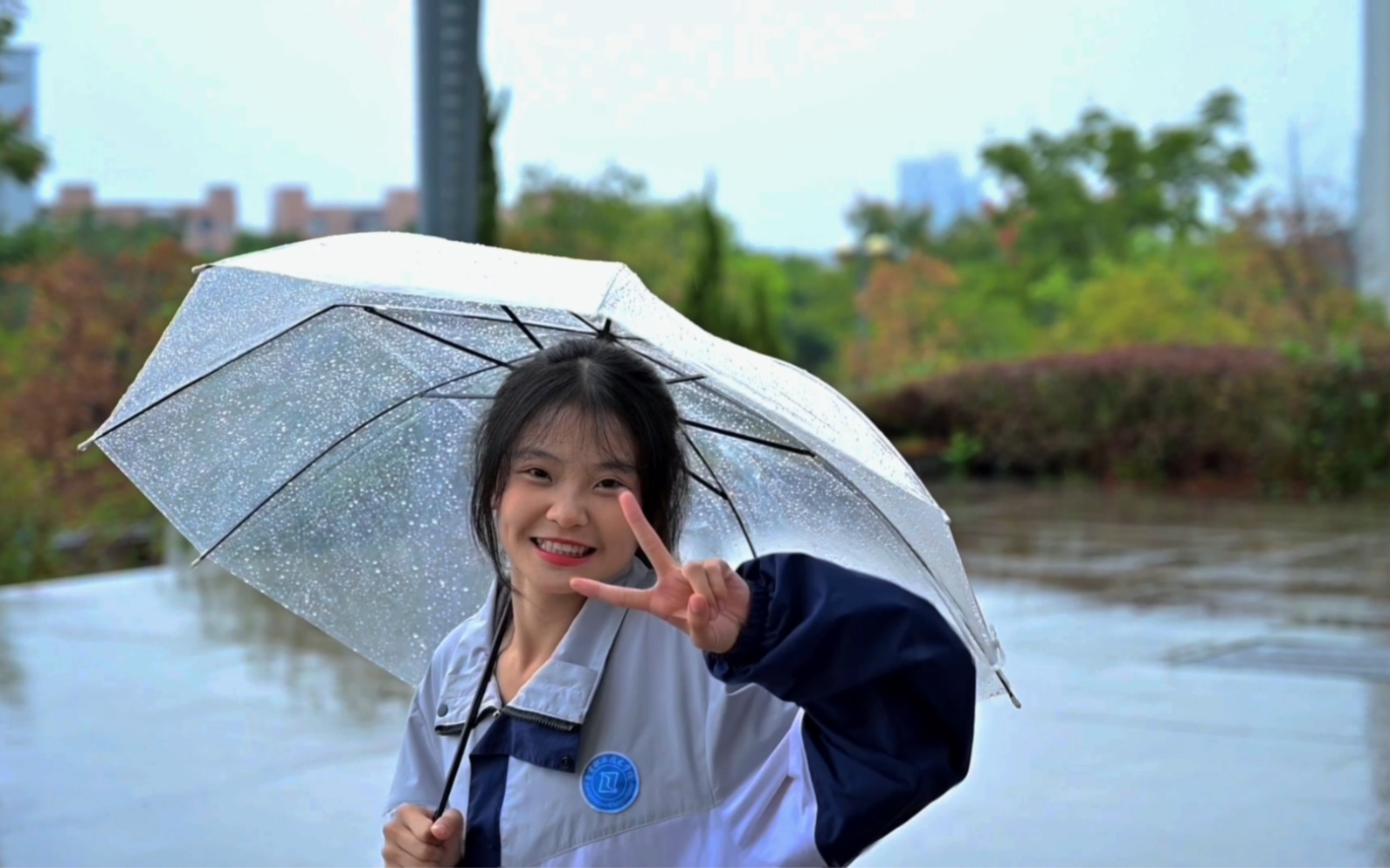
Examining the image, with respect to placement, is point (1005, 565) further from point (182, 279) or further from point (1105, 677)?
point (182, 279)

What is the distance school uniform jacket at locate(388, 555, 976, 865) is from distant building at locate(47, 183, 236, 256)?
15.5 metres

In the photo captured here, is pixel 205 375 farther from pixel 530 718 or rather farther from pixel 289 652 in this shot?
pixel 289 652

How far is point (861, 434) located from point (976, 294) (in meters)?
37.7

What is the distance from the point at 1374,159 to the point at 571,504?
1016 inches

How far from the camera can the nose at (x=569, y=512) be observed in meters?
2.21

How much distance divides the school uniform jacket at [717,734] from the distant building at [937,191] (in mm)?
47110

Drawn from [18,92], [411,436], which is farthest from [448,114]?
[18,92]

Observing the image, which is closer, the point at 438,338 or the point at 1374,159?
the point at 438,338

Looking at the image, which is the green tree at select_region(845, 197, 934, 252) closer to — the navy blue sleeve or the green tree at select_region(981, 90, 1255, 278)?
the green tree at select_region(981, 90, 1255, 278)

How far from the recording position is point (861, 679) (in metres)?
1.80

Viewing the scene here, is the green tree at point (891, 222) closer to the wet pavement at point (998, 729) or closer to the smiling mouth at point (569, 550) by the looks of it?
the wet pavement at point (998, 729)

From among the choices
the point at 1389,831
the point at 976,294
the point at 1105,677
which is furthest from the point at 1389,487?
the point at 976,294

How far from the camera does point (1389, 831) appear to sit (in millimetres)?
4953

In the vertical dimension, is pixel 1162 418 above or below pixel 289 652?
below
